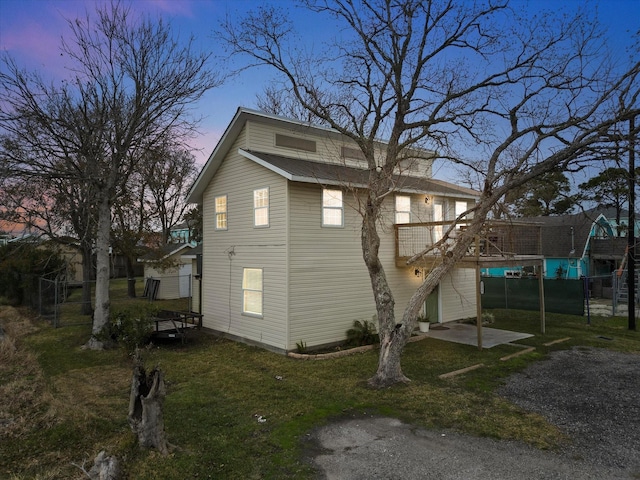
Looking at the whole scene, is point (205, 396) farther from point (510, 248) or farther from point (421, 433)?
point (510, 248)

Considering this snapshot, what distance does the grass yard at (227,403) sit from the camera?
5.49 m

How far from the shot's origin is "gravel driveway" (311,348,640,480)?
202 inches

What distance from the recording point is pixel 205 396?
8.17m

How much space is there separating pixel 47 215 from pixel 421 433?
54.9ft

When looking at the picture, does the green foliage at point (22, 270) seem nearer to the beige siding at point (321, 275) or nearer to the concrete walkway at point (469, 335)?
the beige siding at point (321, 275)

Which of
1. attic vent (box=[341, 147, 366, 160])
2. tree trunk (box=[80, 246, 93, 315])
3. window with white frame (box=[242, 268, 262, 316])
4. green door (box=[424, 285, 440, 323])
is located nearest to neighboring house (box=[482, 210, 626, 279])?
green door (box=[424, 285, 440, 323])

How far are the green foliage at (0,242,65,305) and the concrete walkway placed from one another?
16726mm

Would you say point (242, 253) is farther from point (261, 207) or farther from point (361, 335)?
point (361, 335)

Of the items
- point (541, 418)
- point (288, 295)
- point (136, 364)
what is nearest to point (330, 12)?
point (288, 295)

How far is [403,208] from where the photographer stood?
14797 millimetres

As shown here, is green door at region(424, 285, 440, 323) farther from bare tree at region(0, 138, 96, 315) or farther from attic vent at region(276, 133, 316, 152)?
bare tree at region(0, 138, 96, 315)

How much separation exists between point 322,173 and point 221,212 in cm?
462

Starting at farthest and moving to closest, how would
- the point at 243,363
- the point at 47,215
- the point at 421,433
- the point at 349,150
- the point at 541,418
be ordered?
the point at 47,215 → the point at 349,150 → the point at 243,363 → the point at 541,418 → the point at 421,433

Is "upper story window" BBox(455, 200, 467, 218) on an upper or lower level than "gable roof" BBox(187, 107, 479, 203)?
lower
